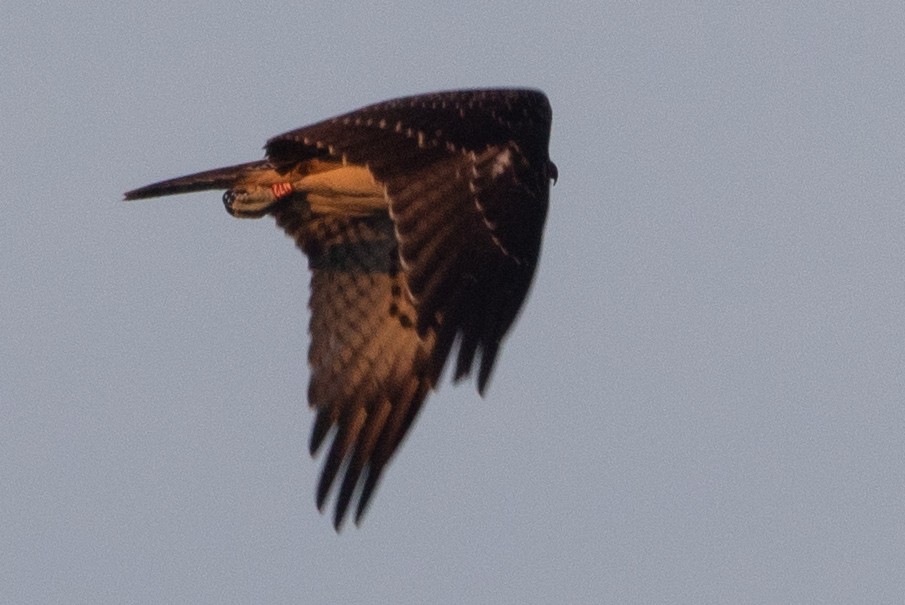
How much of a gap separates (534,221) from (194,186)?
8.93ft

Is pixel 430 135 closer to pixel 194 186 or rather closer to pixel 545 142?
pixel 545 142

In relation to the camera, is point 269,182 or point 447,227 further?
point 269,182

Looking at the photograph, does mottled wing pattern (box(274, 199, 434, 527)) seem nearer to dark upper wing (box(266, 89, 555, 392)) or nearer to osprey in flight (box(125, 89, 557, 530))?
osprey in flight (box(125, 89, 557, 530))

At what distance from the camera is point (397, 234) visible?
15242 mm

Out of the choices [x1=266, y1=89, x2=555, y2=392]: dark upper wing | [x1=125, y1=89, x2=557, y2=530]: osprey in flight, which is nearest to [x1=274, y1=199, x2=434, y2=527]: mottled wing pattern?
[x1=125, y1=89, x2=557, y2=530]: osprey in flight

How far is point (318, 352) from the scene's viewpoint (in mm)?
17422

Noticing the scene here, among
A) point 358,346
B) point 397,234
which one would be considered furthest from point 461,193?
point 358,346

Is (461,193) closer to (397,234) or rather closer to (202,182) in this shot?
(397,234)

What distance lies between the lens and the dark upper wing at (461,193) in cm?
1490

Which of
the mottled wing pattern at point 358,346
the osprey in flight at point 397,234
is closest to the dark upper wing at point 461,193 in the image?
the osprey in flight at point 397,234

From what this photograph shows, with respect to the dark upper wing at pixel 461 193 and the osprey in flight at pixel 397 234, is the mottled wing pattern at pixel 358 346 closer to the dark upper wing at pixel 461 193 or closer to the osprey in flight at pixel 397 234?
the osprey in flight at pixel 397 234

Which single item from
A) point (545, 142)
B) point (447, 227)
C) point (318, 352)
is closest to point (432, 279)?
point (447, 227)

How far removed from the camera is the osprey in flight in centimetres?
1501

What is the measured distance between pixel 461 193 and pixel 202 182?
2378 millimetres
